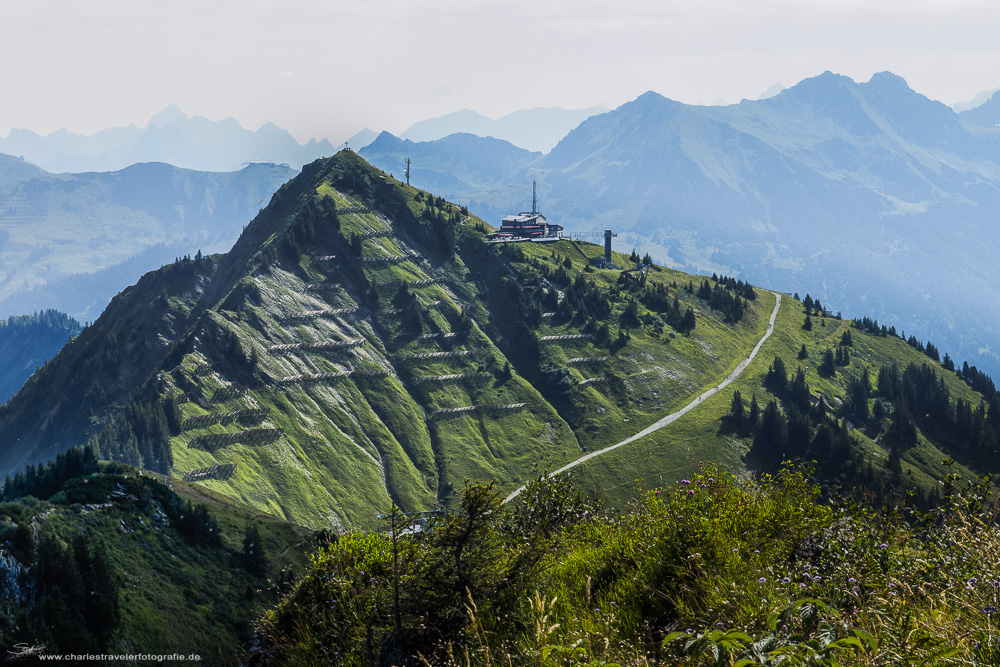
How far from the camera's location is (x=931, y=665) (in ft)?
24.5

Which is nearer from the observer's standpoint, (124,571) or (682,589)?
(682,589)

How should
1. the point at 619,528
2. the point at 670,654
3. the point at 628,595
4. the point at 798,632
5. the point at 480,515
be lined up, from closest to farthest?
the point at 798,632, the point at 670,654, the point at 628,595, the point at 480,515, the point at 619,528

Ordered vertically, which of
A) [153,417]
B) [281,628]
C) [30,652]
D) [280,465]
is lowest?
[280,465]

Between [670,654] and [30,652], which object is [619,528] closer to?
[670,654]

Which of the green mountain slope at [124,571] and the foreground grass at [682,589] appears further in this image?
the green mountain slope at [124,571]

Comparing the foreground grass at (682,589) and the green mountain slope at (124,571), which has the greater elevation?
the foreground grass at (682,589)

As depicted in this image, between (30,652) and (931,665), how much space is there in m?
72.6

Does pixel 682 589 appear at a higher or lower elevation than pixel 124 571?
higher

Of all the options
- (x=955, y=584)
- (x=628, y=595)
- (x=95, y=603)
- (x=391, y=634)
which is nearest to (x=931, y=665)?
(x=955, y=584)

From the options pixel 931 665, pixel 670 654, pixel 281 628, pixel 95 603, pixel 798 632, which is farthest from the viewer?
pixel 95 603

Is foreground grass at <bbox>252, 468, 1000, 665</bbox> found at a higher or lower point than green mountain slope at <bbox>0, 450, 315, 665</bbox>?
higher

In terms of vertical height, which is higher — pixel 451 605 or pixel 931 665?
pixel 931 665

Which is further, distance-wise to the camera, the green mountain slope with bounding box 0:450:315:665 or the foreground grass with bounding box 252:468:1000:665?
the green mountain slope with bounding box 0:450:315:665

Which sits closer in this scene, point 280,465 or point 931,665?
point 931,665
